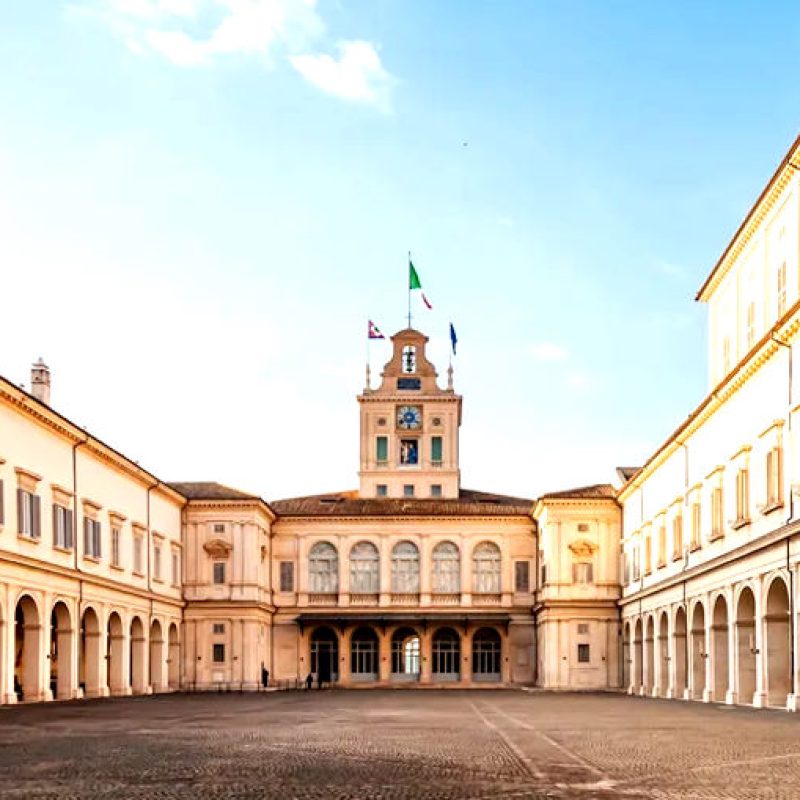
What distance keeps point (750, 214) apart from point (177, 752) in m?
27.7

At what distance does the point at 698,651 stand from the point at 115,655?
23.0 m

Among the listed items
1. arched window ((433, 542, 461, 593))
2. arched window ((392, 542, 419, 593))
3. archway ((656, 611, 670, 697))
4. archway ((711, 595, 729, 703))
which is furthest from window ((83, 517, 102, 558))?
arched window ((433, 542, 461, 593))

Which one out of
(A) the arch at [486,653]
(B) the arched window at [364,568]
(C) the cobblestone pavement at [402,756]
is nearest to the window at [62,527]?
(C) the cobblestone pavement at [402,756]

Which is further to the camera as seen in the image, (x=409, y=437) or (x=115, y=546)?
(x=409, y=437)

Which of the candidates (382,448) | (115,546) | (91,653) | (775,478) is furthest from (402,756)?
(382,448)

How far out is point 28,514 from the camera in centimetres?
4259

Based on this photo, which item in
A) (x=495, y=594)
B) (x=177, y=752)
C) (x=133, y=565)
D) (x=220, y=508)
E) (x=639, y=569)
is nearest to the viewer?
(x=177, y=752)

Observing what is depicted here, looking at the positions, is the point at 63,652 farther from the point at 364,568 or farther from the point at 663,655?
the point at 364,568

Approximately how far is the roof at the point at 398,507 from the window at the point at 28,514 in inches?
1260

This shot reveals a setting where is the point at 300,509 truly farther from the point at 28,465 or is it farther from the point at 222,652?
the point at 28,465

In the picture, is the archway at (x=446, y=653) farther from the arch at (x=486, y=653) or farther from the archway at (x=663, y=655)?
the archway at (x=663, y=655)

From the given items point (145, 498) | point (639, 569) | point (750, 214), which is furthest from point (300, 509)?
point (750, 214)

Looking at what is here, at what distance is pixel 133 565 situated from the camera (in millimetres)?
57344

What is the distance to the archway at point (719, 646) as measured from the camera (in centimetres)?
4278
